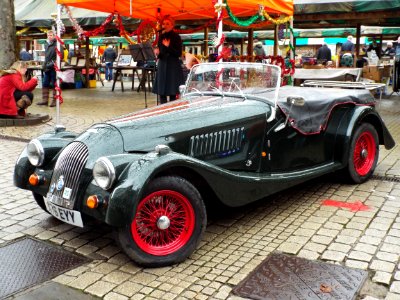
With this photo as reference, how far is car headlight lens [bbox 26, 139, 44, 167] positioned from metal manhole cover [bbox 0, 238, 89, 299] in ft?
2.15

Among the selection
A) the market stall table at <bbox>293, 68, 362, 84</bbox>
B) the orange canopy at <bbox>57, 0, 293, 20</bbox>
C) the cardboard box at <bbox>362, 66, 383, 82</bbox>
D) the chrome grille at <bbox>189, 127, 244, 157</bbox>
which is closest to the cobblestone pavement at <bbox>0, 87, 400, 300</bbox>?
the chrome grille at <bbox>189, 127, 244, 157</bbox>

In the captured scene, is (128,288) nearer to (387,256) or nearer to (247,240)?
(247,240)

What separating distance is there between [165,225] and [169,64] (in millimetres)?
6232

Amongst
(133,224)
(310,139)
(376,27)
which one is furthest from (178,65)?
(376,27)

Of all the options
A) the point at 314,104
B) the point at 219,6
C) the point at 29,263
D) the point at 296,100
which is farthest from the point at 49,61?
the point at 29,263

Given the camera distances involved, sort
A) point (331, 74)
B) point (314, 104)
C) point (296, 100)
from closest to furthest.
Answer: point (296, 100), point (314, 104), point (331, 74)

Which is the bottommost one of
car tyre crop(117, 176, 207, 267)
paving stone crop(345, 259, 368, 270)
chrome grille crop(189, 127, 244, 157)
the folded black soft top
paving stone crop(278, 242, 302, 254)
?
paving stone crop(345, 259, 368, 270)

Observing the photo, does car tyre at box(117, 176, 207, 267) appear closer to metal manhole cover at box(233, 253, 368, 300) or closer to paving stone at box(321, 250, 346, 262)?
metal manhole cover at box(233, 253, 368, 300)

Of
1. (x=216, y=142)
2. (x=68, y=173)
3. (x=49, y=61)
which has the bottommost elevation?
(x=68, y=173)

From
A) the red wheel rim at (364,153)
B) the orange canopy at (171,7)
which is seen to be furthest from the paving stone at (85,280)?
the orange canopy at (171,7)

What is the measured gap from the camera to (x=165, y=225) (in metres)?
3.35

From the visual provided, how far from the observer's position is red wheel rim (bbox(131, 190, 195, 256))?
10.9ft

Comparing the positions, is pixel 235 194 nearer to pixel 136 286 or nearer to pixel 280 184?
pixel 280 184

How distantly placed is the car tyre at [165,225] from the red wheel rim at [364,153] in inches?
107
